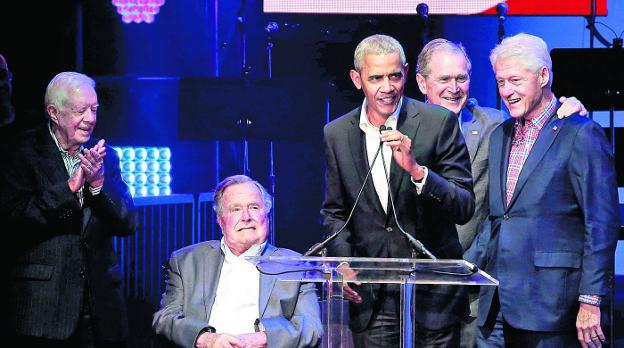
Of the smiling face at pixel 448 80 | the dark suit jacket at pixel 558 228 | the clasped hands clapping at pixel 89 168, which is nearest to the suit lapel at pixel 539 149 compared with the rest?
the dark suit jacket at pixel 558 228

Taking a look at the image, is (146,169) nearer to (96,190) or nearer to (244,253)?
(96,190)

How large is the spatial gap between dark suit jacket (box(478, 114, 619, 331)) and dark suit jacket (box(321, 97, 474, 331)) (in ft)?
0.76

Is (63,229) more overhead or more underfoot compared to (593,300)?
more overhead

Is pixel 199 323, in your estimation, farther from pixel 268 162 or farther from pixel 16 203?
pixel 268 162

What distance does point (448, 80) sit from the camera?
4074mm

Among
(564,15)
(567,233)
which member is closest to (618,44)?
(564,15)

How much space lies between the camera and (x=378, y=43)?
332 cm

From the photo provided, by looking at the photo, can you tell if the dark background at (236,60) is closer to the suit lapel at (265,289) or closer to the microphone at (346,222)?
the suit lapel at (265,289)

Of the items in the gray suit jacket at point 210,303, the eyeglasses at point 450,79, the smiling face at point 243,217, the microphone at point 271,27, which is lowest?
the gray suit jacket at point 210,303

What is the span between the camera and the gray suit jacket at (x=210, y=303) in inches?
141

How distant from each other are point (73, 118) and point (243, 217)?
81 centimetres

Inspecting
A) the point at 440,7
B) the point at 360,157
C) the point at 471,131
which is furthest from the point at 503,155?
the point at 440,7

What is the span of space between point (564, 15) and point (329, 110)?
158 centimetres

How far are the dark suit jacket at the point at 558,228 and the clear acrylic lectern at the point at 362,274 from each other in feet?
2.09
